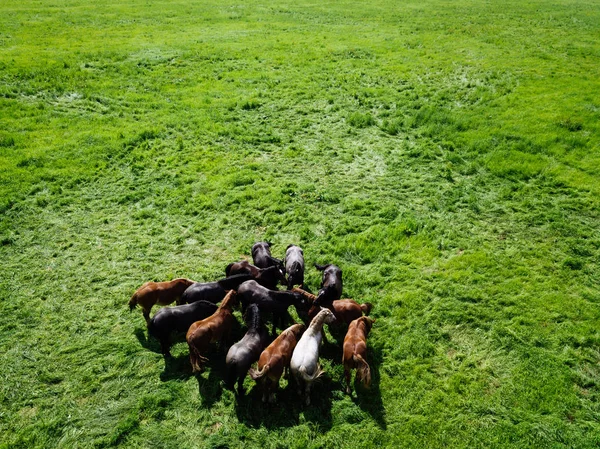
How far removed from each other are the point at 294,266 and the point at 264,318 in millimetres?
1042

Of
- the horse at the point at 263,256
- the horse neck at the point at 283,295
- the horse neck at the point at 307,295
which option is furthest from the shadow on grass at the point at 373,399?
the horse at the point at 263,256

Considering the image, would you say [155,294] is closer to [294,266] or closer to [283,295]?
[283,295]

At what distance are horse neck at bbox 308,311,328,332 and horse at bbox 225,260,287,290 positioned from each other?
1259 millimetres

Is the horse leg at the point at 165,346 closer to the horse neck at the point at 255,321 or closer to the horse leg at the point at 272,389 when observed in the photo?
the horse neck at the point at 255,321

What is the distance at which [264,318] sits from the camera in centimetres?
715

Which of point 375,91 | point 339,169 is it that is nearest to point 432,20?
point 375,91

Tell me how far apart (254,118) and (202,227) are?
19.6 feet

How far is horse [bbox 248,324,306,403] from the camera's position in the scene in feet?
18.4

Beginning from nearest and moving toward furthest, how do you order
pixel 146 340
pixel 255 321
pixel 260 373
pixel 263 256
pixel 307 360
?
pixel 260 373
pixel 307 360
pixel 255 321
pixel 146 340
pixel 263 256

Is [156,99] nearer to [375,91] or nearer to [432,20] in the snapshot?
[375,91]

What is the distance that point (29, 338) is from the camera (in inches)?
271

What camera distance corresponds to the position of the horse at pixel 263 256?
25.4ft

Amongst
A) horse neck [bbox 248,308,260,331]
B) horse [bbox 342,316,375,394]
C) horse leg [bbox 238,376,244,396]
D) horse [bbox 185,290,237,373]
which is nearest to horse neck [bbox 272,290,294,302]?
horse neck [bbox 248,308,260,331]

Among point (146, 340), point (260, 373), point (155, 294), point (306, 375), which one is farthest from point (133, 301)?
point (306, 375)
